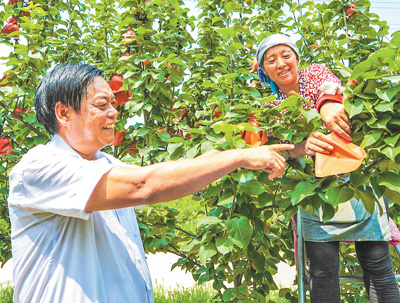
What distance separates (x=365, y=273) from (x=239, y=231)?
0.68 meters

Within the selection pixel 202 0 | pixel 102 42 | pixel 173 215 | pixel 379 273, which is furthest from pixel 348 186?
pixel 102 42

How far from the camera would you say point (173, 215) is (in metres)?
2.45

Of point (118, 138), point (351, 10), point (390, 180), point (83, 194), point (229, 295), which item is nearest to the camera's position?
point (83, 194)

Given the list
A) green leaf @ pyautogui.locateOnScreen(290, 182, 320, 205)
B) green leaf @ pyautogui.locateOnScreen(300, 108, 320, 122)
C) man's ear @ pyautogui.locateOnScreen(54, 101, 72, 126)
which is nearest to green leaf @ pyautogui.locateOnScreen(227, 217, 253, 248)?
green leaf @ pyautogui.locateOnScreen(290, 182, 320, 205)

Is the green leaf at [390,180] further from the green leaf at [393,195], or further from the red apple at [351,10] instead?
the red apple at [351,10]

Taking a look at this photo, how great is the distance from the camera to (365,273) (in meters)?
1.87

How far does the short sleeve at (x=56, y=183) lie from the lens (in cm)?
108

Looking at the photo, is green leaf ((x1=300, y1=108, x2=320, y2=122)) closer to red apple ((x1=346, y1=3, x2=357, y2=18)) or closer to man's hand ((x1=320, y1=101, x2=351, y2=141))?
man's hand ((x1=320, y1=101, x2=351, y2=141))

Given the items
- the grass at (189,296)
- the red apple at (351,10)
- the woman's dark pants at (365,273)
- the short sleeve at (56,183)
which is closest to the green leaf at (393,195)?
the woman's dark pants at (365,273)

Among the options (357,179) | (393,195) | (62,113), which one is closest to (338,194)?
(357,179)

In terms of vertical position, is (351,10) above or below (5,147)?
above

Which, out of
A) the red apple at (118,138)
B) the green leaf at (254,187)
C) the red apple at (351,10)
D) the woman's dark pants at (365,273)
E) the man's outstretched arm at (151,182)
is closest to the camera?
the man's outstretched arm at (151,182)

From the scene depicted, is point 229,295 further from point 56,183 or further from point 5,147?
point 5,147

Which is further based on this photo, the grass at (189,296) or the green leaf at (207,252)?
the grass at (189,296)
